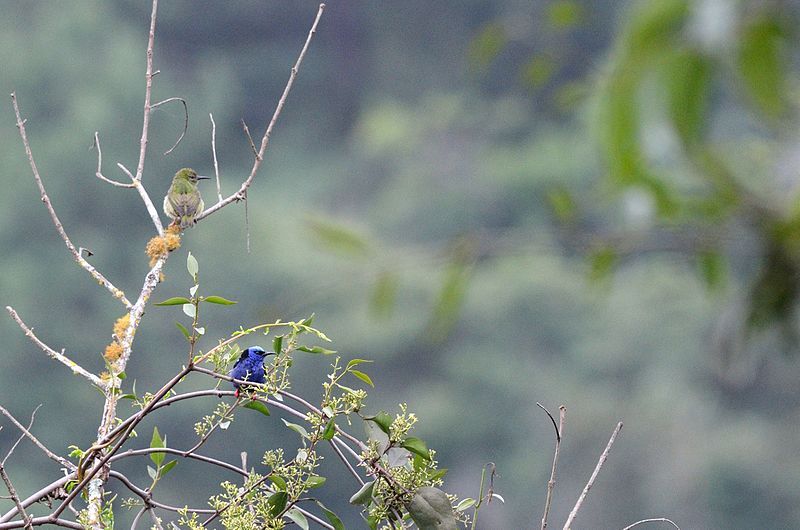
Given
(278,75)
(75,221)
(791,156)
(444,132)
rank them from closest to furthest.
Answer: (791,156), (75,221), (444,132), (278,75)

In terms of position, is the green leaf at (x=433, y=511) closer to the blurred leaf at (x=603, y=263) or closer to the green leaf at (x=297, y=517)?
the green leaf at (x=297, y=517)

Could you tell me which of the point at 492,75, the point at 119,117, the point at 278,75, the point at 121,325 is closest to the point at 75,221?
the point at 119,117

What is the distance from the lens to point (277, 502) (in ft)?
4.86

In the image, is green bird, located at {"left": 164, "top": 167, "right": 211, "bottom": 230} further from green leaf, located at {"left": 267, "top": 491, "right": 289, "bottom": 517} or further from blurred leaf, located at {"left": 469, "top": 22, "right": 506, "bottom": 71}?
blurred leaf, located at {"left": 469, "top": 22, "right": 506, "bottom": 71}

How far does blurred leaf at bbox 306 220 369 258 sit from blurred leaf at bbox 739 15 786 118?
25 centimetres

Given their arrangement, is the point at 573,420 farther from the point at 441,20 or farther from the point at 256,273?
the point at 441,20

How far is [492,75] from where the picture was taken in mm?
24562

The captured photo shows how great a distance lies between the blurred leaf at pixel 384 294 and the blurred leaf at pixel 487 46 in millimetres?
143

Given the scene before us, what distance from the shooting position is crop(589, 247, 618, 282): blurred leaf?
64 cm

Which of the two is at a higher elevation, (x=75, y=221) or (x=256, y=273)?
(x=75, y=221)

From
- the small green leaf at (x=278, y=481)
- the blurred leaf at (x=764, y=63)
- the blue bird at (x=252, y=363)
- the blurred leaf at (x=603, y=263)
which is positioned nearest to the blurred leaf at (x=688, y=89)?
the blurred leaf at (x=764, y=63)

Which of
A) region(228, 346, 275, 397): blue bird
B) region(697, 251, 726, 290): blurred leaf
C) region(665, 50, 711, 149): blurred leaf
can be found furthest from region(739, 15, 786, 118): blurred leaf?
region(228, 346, 275, 397): blue bird

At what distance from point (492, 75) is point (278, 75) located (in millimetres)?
4827

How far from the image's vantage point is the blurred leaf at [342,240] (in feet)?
2.07
